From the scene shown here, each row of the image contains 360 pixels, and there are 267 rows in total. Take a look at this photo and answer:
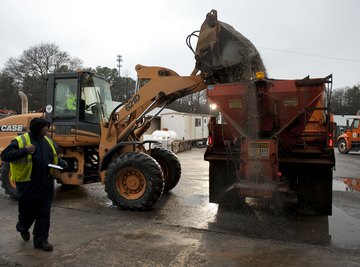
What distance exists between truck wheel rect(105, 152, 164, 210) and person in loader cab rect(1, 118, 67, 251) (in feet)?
6.68

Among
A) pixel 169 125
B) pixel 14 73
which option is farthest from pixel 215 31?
pixel 14 73

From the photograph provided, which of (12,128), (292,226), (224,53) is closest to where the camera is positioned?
(292,226)

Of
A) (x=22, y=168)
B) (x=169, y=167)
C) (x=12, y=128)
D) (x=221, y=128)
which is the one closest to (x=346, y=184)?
(x=221, y=128)

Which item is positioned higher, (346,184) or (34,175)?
(34,175)

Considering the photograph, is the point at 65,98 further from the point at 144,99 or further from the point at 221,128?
the point at 221,128

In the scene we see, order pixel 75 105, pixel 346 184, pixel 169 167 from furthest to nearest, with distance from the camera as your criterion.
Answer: pixel 346 184
pixel 169 167
pixel 75 105

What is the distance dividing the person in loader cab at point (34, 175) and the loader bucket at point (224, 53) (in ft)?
10.5

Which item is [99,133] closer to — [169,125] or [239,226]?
[239,226]

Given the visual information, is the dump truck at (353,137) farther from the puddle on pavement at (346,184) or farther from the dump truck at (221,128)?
the dump truck at (221,128)

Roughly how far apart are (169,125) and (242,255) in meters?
23.1

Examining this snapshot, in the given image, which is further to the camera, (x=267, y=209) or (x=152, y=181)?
(x=267, y=209)

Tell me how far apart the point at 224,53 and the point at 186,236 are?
3216mm

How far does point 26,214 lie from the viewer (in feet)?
15.0

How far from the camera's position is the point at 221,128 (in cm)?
707
